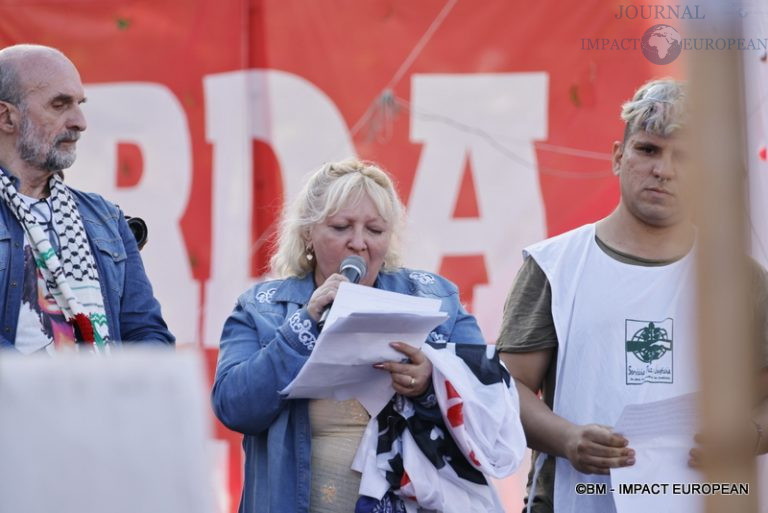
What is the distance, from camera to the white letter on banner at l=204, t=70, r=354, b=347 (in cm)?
460

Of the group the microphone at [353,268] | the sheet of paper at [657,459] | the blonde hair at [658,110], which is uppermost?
the blonde hair at [658,110]

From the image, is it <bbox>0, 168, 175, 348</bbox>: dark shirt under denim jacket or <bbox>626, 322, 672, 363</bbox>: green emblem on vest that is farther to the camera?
<bbox>0, 168, 175, 348</bbox>: dark shirt under denim jacket

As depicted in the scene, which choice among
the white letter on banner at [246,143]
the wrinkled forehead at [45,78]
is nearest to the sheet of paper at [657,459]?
the wrinkled forehead at [45,78]

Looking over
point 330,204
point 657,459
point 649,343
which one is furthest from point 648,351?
point 330,204

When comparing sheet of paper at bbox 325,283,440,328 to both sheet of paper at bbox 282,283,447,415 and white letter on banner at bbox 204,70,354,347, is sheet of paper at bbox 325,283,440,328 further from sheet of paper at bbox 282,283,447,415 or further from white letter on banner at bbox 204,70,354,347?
white letter on banner at bbox 204,70,354,347

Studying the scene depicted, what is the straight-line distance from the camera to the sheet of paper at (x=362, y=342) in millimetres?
2625

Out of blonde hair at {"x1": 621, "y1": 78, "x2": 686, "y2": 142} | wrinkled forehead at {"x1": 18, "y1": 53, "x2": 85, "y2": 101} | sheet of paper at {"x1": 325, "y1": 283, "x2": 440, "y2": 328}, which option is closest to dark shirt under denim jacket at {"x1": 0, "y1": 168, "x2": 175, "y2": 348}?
wrinkled forehead at {"x1": 18, "y1": 53, "x2": 85, "y2": 101}

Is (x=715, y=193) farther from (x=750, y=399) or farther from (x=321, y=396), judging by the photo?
(x=321, y=396)

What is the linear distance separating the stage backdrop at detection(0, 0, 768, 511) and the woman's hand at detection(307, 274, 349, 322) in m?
1.72

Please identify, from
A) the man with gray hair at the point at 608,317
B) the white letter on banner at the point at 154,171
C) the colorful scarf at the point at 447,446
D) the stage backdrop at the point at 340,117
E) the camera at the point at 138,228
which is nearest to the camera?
the colorful scarf at the point at 447,446

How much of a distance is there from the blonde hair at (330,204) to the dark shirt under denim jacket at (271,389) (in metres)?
0.13

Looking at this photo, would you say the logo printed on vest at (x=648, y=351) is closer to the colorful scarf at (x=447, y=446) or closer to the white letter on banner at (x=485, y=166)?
the colorful scarf at (x=447, y=446)

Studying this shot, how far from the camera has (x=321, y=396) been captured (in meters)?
2.81

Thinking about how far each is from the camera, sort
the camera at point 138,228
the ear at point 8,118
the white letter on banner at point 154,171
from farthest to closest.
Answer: the white letter on banner at point 154,171 → the camera at point 138,228 → the ear at point 8,118
